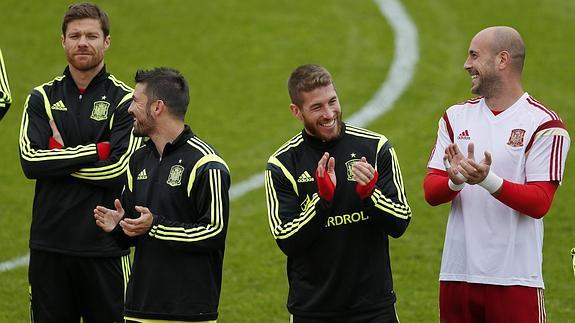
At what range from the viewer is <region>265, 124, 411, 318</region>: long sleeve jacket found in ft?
22.7

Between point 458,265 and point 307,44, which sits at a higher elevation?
point 307,44

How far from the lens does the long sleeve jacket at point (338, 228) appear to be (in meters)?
6.93

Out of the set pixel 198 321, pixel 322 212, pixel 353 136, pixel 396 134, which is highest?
pixel 396 134

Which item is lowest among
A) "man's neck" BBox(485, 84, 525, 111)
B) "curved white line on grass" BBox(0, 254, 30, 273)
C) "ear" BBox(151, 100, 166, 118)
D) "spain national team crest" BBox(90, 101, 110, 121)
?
"curved white line on grass" BBox(0, 254, 30, 273)

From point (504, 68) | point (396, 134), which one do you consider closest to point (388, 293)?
point (504, 68)

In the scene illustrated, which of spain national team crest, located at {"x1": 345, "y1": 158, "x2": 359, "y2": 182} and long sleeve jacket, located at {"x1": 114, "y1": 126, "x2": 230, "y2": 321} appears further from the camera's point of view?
spain national team crest, located at {"x1": 345, "y1": 158, "x2": 359, "y2": 182}

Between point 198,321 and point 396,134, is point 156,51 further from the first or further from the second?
point 198,321

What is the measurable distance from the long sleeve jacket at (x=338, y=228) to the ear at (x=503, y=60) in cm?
79

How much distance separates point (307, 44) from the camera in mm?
17797

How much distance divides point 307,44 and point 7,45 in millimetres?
4237

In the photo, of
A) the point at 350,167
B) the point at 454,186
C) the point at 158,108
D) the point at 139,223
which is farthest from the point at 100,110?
the point at 454,186

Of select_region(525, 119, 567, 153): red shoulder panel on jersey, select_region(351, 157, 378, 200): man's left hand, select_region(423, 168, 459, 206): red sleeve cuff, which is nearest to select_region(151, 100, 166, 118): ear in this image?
select_region(351, 157, 378, 200): man's left hand

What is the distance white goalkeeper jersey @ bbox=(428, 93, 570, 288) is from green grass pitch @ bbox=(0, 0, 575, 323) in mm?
3806

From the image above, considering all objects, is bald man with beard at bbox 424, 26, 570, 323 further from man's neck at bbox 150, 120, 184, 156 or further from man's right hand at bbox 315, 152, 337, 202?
man's neck at bbox 150, 120, 184, 156
